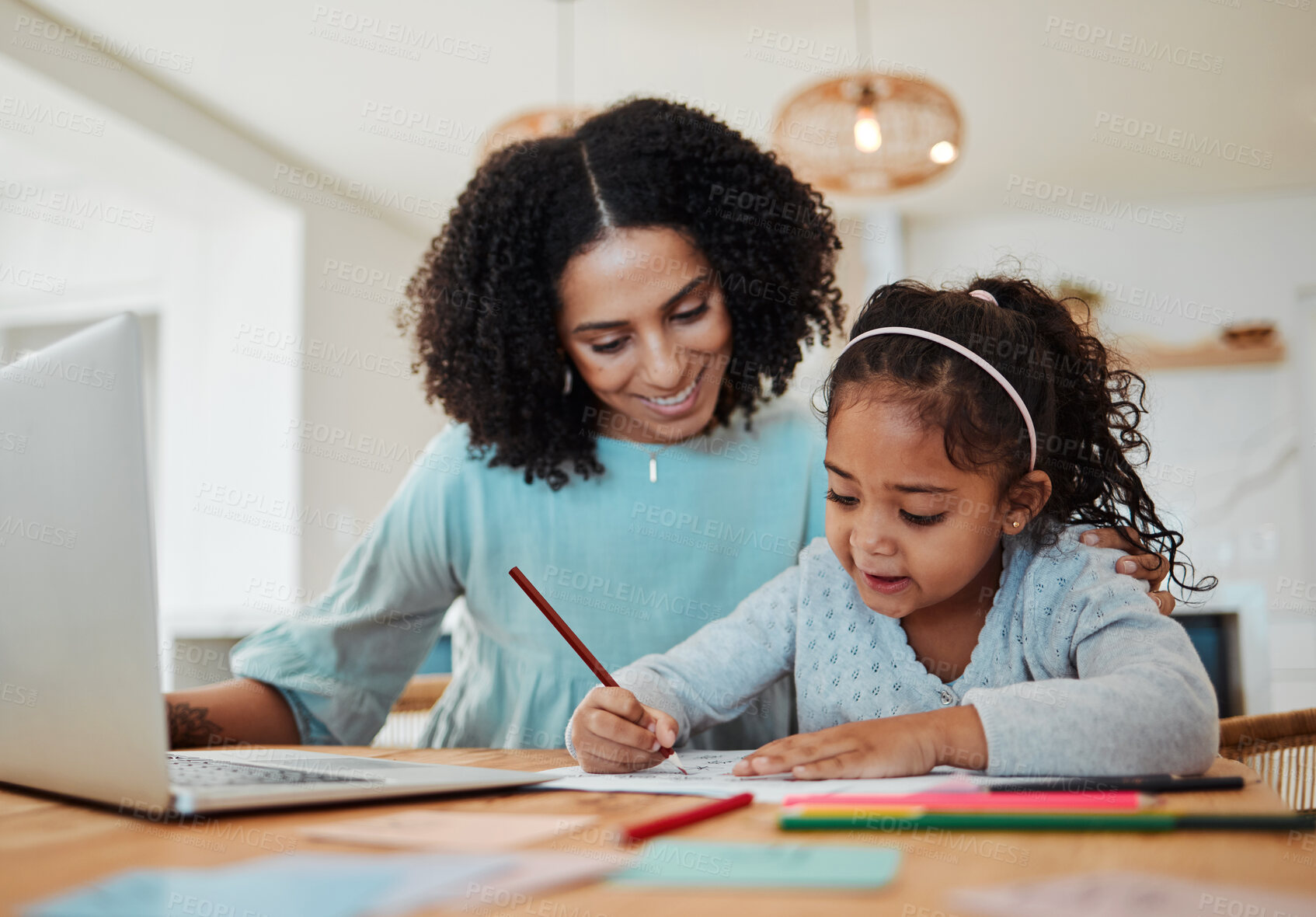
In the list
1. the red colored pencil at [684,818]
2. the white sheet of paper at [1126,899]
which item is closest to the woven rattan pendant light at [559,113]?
the red colored pencil at [684,818]

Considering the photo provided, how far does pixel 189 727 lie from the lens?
104cm

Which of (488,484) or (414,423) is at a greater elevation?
(414,423)

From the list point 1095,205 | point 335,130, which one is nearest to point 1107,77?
point 1095,205

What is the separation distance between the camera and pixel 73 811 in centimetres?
61

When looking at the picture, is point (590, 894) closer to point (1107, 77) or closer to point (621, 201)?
point (621, 201)

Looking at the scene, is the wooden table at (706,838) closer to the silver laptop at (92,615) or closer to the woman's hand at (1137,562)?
the silver laptop at (92,615)

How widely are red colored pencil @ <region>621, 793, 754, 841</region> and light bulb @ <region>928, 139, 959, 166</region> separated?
2.61 m

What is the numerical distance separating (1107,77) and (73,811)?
3838 mm

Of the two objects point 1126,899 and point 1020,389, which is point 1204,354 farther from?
point 1126,899

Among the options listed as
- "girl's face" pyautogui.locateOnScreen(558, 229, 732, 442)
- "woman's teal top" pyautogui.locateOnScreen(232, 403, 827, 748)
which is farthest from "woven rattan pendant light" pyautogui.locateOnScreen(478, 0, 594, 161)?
"woman's teal top" pyautogui.locateOnScreen(232, 403, 827, 748)

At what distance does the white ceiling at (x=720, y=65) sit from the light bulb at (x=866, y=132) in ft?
1.98

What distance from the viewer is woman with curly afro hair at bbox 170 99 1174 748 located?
1.25 meters

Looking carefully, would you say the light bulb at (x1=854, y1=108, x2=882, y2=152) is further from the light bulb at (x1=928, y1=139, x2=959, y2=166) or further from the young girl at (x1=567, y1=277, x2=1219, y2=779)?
the young girl at (x1=567, y1=277, x2=1219, y2=779)

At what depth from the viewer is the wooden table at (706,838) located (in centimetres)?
37
